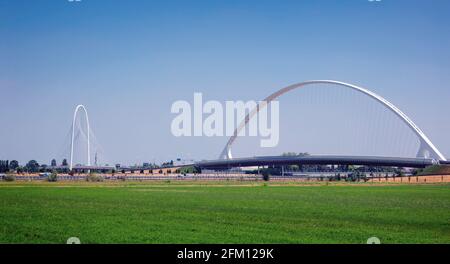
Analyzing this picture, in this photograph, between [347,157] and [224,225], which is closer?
[224,225]

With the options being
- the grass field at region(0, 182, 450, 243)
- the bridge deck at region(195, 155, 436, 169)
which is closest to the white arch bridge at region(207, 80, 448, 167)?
the bridge deck at region(195, 155, 436, 169)

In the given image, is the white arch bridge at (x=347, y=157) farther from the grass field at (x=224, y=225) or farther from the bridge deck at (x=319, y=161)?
the grass field at (x=224, y=225)

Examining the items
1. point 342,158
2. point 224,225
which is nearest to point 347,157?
point 342,158

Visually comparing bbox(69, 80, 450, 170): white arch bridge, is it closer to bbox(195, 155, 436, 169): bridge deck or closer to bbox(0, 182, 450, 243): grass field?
bbox(195, 155, 436, 169): bridge deck

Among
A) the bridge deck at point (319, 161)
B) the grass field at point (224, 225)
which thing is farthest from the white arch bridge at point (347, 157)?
the grass field at point (224, 225)

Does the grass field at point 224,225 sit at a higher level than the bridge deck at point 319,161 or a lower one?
lower

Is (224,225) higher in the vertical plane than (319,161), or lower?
lower

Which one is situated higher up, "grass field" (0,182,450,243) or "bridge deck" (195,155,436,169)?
"bridge deck" (195,155,436,169)

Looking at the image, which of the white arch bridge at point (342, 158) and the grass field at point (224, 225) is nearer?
the grass field at point (224, 225)

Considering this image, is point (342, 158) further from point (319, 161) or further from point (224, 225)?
point (224, 225)

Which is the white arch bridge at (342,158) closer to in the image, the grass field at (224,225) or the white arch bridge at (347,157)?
the white arch bridge at (347,157)

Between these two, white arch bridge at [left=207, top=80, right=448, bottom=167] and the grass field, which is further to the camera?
white arch bridge at [left=207, top=80, right=448, bottom=167]

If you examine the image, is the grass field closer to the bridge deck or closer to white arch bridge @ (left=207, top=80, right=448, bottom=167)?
white arch bridge @ (left=207, top=80, right=448, bottom=167)
